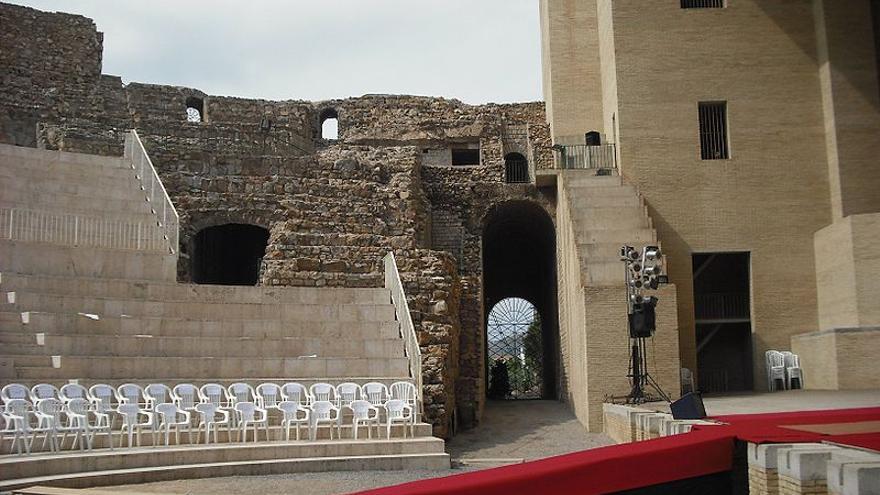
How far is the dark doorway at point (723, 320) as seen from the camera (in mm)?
23513

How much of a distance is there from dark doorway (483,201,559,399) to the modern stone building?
0.33 meters

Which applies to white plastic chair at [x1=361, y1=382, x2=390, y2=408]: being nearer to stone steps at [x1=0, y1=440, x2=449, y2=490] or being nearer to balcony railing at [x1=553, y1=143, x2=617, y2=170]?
stone steps at [x1=0, y1=440, x2=449, y2=490]

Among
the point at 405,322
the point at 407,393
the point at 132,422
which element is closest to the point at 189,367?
the point at 132,422

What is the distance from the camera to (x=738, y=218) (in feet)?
76.1

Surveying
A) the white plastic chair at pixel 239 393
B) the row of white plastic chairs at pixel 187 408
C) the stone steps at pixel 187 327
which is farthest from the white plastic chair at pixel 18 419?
the stone steps at pixel 187 327

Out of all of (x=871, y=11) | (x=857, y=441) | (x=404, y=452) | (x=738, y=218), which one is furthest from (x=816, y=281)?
(x=857, y=441)

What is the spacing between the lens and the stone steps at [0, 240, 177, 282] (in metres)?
17.2

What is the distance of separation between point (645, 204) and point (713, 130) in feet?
9.01

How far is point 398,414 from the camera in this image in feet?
47.9

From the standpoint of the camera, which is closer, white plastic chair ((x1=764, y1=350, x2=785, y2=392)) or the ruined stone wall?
the ruined stone wall

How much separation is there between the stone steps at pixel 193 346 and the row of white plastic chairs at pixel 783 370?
9.71 m

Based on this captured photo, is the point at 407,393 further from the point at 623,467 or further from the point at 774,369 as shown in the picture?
the point at 774,369

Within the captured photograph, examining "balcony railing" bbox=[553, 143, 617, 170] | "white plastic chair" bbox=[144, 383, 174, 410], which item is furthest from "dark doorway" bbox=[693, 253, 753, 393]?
"white plastic chair" bbox=[144, 383, 174, 410]

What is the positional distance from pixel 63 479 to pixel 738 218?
55.7ft
